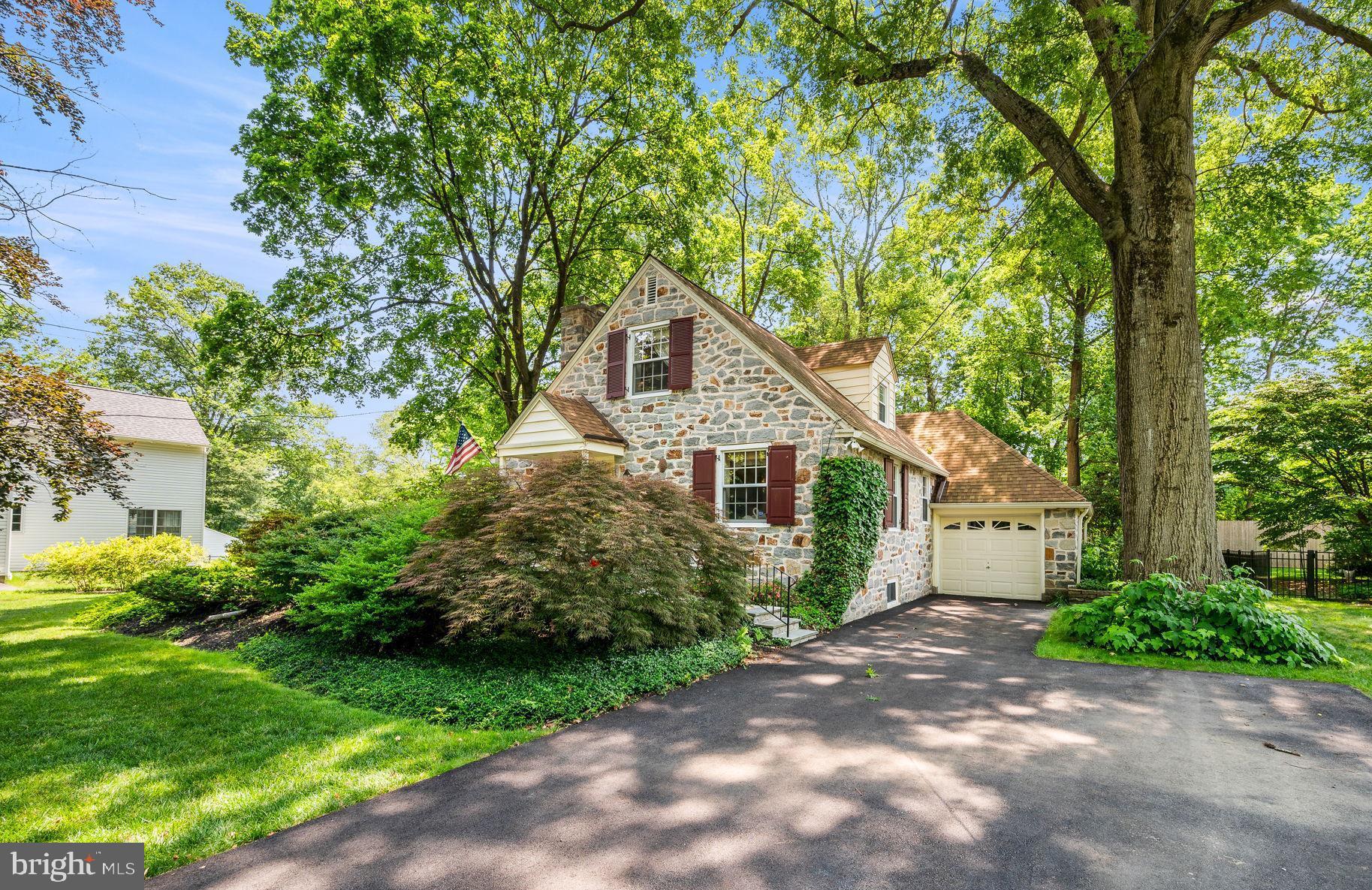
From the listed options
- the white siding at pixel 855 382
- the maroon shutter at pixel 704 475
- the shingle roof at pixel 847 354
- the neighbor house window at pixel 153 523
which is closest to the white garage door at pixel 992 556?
the white siding at pixel 855 382

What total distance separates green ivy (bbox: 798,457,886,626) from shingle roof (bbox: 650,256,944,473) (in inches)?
33.1

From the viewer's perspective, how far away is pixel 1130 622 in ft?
26.0

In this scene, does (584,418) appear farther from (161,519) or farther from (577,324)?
(161,519)

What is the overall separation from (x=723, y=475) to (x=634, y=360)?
10.6ft

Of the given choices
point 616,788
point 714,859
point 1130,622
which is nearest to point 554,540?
point 616,788

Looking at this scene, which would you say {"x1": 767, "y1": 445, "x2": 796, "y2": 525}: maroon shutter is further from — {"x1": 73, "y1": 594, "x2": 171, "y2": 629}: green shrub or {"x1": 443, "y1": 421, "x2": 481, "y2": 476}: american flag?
{"x1": 73, "y1": 594, "x2": 171, "y2": 629}: green shrub

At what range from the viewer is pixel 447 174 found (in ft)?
49.5

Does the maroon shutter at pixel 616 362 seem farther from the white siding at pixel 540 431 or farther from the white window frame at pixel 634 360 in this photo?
the white siding at pixel 540 431

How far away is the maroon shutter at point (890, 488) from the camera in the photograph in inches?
471

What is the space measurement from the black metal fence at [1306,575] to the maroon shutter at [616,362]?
44.7 ft

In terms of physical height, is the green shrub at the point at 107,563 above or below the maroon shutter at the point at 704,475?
below

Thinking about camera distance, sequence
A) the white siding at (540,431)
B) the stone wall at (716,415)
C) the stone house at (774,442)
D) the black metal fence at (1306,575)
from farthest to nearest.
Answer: the black metal fence at (1306,575) → the white siding at (540,431) → the stone house at (774,442) → the stone wall at (716,415)

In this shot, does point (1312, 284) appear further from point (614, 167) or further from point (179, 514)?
point (179, 514)

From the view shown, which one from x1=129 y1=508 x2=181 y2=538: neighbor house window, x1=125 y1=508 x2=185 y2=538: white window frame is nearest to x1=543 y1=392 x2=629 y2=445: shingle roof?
x1=129 y1=508 x2=181 y2=538: neighbor house window
